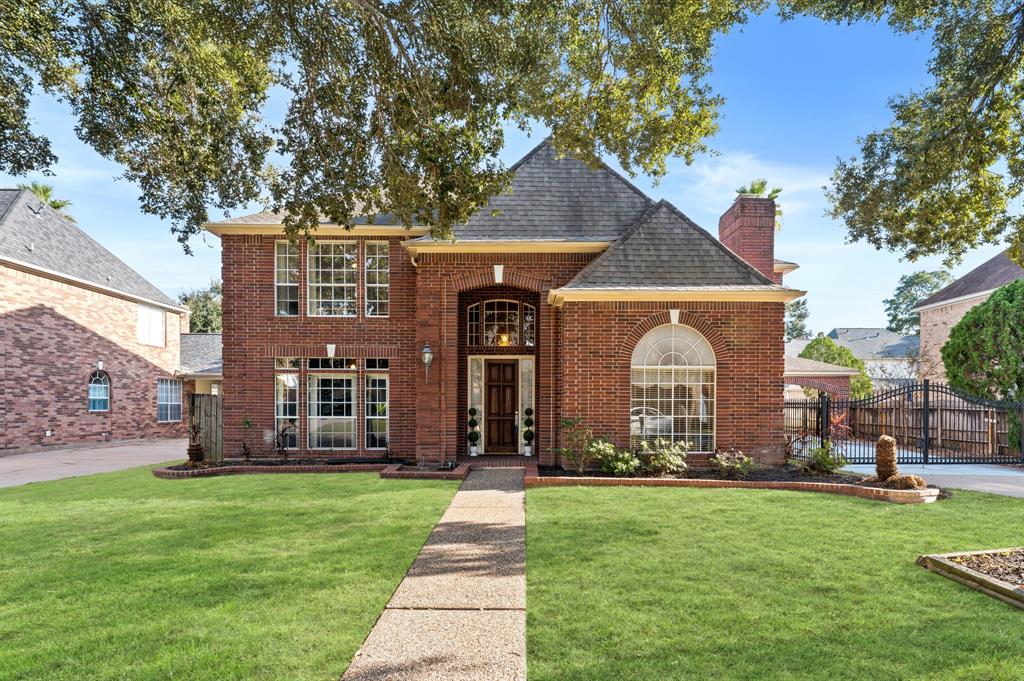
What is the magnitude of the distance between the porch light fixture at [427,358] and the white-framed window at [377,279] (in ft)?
6.27

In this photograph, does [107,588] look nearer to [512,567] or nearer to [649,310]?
[512,567]

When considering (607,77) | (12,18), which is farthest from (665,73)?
(12,18)

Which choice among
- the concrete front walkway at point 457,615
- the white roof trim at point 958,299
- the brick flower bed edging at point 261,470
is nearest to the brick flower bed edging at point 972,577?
the concrete front walkway at point 457,615

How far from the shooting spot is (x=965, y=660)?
12.3 feet

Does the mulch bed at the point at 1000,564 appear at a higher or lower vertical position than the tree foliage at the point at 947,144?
lower

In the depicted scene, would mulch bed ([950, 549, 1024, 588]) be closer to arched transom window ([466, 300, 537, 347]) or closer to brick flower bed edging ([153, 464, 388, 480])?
arched transom window ([466, 300, 537, 347])

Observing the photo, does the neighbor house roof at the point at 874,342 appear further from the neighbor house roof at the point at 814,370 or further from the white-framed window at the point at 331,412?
the white-framed window at the point at 331,412

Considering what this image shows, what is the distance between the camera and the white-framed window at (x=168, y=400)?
23094 mm

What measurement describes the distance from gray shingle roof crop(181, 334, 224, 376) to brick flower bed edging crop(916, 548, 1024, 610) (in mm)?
24487

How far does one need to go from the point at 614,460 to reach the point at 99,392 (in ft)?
64.5

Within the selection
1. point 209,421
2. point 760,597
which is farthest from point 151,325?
point 760,597

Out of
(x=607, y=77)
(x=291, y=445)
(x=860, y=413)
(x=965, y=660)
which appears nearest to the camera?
(x=965, y=660)

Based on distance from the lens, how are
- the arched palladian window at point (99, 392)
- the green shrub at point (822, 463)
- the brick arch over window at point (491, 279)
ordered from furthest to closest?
the arched palladian window at point (99, 392), the brick arch over window at point (491, 279), the green shrub at point (822, 463)

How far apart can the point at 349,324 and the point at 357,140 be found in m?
6.75
